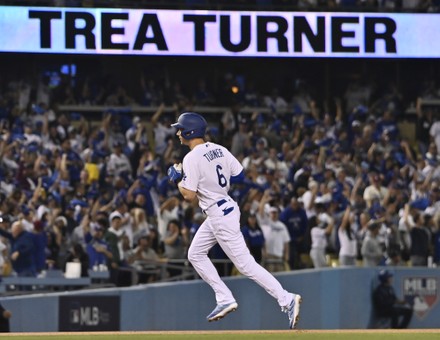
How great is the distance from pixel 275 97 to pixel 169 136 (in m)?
4.02

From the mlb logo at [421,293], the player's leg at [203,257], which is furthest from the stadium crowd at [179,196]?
the player's leg at [203,257]

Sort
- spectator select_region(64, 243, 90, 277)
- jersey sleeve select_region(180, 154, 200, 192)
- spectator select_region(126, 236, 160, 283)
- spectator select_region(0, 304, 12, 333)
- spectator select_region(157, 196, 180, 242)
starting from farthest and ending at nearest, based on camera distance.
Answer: spectator select_region(157, 196, 180, 242) → spectator select_region(126, 236, 160, 283) → spectator select_region(64, 243, 90, 277) → spectator select_region(0, 304, 12, 333) → jersey sleeve select_region(180, 154, 200, 192)

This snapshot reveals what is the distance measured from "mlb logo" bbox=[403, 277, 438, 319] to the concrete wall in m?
0.01

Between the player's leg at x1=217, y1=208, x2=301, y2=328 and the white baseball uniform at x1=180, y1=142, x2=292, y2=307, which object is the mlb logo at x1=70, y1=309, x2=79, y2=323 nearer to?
the white baseball uniform at x1=180, y1=142, x2=292, y2=307

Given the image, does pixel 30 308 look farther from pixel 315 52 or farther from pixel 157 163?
pixel 315 52

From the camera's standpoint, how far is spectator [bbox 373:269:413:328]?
53.7ft

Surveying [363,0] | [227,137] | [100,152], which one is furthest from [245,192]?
[363,0]

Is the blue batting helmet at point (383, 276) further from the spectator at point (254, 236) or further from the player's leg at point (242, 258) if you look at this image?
the player's leg at point (242, 258)

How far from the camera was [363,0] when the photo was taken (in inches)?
916

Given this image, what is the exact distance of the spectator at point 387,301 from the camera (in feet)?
53.7

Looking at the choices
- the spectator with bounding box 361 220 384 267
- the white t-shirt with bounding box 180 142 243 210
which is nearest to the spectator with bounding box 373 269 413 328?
the spectator with bounding box 361 220 384 267

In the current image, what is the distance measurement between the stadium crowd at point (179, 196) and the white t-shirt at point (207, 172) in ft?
18.0

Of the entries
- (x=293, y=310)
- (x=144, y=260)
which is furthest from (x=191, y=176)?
(x=144, y=260)

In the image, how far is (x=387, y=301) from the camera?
53.9 ft
